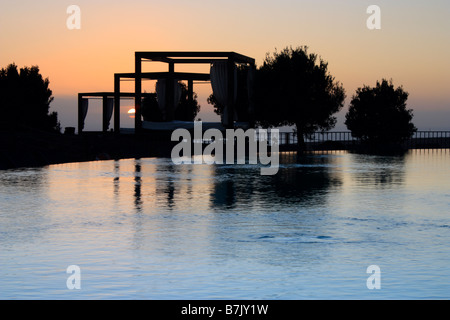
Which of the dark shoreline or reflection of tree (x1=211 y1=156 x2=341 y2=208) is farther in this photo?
the dark shoreline

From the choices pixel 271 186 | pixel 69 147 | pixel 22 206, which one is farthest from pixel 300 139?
pixel 22 206

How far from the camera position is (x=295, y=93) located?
178ft

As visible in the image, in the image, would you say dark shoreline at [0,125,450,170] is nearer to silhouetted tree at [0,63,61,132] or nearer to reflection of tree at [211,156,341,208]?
reflection of tree at [211,156,341,208]

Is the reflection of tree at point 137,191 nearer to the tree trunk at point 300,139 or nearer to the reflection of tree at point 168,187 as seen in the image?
the reflection of tree at point 168,187

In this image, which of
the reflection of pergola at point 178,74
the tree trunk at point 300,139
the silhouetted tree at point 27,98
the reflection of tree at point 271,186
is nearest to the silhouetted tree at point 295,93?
the tree trunk at point 300,139

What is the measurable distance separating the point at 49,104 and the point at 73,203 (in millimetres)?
54071

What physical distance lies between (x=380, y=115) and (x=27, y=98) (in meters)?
35.3

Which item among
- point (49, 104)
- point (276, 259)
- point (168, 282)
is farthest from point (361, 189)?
Answer: point (49, 104)

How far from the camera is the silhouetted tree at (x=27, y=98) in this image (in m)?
59.1

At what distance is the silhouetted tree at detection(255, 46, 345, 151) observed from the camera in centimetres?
5412

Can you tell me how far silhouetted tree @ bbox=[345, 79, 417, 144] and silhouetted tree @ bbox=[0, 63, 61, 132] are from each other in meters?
30.6

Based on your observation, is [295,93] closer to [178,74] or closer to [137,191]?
[178,74]

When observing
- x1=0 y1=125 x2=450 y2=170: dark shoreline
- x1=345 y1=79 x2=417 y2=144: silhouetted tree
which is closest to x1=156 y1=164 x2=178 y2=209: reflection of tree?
x1=0 y1=125 x2=450 y2=170: dark shoreline
